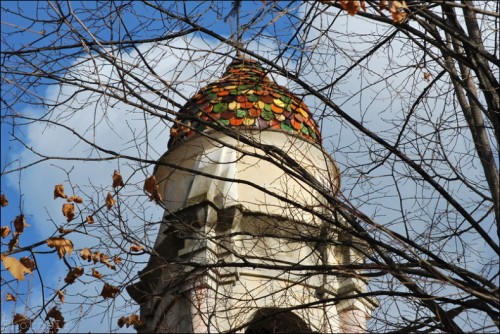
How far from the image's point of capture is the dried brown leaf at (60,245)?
7.25 metres

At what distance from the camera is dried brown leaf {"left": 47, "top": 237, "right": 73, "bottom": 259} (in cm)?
725

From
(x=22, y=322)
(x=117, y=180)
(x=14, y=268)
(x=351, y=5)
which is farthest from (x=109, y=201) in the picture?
(x=351, y=5)

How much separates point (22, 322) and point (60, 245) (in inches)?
38.4

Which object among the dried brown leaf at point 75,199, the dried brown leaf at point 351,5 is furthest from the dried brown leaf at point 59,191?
the dried brown leaf at point 351,5

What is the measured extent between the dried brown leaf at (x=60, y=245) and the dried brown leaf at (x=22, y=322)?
2.91 ft

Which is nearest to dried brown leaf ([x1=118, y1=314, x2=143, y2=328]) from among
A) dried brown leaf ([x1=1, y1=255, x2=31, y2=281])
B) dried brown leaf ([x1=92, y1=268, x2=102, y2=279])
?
dried brown leaf ([x1=92, y1=268, x2=102, y2=279])

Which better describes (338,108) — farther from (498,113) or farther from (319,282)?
(319,282)

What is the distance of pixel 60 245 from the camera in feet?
23.8

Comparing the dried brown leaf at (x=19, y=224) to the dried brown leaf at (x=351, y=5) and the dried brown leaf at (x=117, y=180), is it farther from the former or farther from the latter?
the dried brown leaf at (x=351, y=5)

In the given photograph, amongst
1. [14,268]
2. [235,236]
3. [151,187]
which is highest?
[235,236]

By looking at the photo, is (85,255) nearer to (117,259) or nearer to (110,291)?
(117,259)

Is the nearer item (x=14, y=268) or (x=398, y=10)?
(x=14, y=268)

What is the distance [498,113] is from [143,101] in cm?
235

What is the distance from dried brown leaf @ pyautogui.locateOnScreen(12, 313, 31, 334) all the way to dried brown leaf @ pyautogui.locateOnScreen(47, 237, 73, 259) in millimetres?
887
